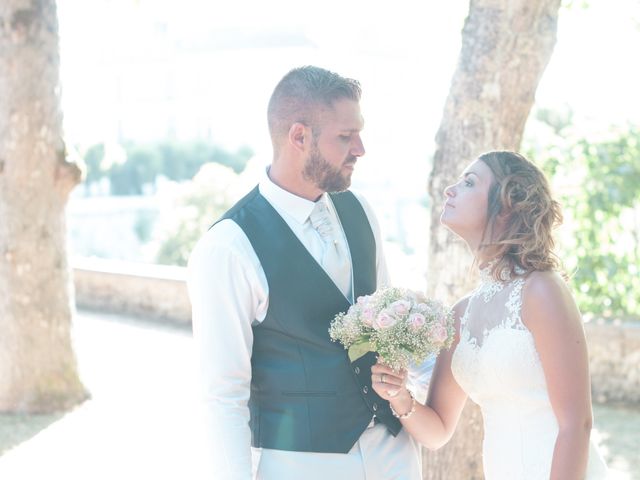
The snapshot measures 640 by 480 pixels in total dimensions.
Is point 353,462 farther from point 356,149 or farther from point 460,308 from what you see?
point 356,149

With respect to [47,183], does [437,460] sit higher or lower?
lower

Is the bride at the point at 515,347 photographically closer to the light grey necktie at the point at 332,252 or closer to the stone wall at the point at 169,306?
the light grey necktie at the point at 332,252

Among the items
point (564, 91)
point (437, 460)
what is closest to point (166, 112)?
point (564, 91)

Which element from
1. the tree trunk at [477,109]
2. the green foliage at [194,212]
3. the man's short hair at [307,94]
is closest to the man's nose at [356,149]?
the man's short hair at [307,94]

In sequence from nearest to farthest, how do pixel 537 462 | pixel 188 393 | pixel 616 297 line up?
1. pixel 537 462
2. pixel 188 393
3. pixel 616 297

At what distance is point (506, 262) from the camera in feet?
10.1

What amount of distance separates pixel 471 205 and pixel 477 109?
80.0 inches

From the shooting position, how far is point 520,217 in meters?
3.02

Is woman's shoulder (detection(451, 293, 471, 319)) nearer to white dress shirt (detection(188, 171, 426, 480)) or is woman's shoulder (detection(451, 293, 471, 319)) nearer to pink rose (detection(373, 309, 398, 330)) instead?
pink rose (detection(373, 309, 398, 330))

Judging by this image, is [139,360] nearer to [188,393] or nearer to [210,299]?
[188,393]

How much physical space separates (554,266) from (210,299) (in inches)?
43.7

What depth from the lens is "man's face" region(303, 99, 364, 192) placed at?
2.93 meters

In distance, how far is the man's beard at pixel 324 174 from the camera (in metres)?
2.95

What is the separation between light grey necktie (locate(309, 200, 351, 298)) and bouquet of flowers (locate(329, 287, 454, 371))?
0.22 m
